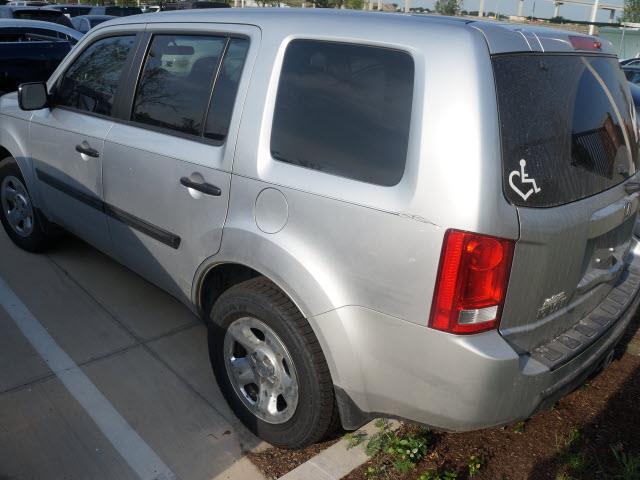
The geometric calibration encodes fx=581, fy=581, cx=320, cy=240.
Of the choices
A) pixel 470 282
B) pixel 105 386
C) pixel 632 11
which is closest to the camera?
pixel 470 282

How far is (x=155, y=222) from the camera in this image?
3.01 metres

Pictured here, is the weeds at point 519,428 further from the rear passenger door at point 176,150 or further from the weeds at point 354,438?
the rear passenger door at point 176,150

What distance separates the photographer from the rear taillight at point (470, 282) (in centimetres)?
187

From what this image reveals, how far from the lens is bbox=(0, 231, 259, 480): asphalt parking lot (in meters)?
2.58

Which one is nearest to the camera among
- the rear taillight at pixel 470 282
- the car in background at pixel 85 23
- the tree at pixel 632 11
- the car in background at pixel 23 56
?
the rear taillight at pixel 470 282

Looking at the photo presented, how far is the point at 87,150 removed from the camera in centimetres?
342

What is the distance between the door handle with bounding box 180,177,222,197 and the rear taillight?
3.68 feet

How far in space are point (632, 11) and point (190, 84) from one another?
4030cm

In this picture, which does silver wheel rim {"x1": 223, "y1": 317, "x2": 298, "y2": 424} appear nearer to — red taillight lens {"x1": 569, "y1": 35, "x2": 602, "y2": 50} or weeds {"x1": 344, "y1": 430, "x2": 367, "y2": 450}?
weeds {"x1": 344, "y1": 430, "x2": 367, "y2": 450}

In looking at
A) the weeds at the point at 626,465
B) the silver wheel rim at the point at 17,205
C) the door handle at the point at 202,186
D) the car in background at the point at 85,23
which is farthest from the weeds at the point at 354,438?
the car in background at the point at 85,23

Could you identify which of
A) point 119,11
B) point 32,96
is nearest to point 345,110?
point 32,96

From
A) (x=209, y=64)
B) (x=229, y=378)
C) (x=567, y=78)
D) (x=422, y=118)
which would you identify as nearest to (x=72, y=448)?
(x=229, y=378)

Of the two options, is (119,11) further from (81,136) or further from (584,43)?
(584,43)

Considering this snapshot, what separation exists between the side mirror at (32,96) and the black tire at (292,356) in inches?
79.9
